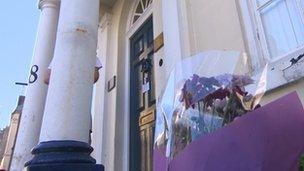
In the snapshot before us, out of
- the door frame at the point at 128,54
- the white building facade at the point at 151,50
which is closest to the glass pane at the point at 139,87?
the white building facade at the point at 151,50

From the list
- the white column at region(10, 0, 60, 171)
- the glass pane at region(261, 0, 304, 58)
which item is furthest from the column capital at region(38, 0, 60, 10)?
the glass pane at region(261, 0, 304, 58)

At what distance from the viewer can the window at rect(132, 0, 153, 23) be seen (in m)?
6.08

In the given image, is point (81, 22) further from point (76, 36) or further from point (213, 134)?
point (213, 134)

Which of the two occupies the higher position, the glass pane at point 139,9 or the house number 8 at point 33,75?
the glass pane at point 139,9

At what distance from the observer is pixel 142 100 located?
5.43 metres

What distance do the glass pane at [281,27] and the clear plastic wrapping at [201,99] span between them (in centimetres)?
113

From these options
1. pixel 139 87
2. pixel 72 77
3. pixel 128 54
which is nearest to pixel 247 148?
pixel 72 77

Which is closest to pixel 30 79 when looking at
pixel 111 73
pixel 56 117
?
pixel 111 73

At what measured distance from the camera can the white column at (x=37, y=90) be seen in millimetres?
4910

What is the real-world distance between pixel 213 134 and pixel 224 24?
2.37 metres

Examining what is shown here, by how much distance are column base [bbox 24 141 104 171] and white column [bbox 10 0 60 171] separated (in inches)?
92.1

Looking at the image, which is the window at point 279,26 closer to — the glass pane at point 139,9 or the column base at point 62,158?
the column base at point 62,158

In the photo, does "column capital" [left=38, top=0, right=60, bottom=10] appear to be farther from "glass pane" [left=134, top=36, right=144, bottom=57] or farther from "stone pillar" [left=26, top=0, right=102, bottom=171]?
"stone pillar" [left=26, top=0, right=102, bottom=171]

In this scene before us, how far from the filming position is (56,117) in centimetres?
288
